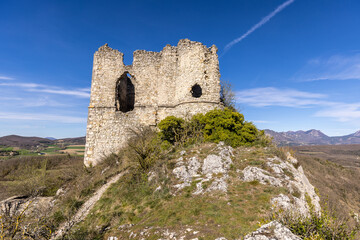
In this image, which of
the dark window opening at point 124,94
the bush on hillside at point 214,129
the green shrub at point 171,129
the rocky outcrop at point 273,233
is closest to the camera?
the rocky outcrop at point 273,233

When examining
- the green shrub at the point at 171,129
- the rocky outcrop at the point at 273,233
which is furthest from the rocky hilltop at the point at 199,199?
the green shrub at the point at 171,129

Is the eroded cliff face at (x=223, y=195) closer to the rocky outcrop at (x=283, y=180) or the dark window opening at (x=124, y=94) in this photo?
the rocky outcrop at (x=283, y=180)

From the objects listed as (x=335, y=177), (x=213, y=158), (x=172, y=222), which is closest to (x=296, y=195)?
(x=213, y=158)

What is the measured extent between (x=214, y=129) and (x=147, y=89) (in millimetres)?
7776

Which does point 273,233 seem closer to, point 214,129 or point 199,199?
point 199,199

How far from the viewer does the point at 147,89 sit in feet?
54.1

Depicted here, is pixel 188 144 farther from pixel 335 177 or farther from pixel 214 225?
pixel 335 177

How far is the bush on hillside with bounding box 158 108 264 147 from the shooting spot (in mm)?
12500

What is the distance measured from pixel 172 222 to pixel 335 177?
3603 centimetres

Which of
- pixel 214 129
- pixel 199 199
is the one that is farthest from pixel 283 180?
pixel 214 129

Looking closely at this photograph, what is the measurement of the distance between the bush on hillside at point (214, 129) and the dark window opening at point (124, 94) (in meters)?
6.18

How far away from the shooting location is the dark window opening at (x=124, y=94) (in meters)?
16.5

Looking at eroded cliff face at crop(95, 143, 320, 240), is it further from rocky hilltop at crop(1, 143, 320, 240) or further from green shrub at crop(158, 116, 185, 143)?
green shrub at crop(158, 116, 185, 143)

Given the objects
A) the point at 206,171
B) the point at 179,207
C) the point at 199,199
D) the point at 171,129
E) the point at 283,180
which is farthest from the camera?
the point at 171,129
